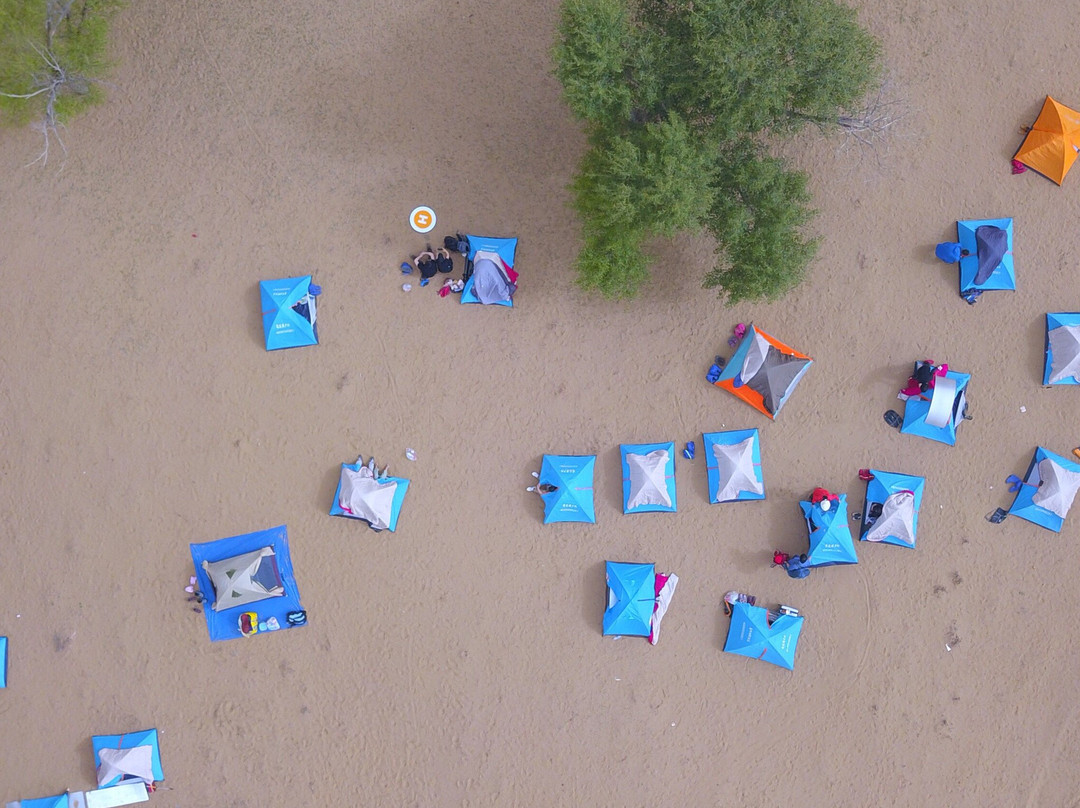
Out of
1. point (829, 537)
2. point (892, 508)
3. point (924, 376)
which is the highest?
point (924, 376)

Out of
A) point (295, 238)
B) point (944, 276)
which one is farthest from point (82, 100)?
point (944, 276)

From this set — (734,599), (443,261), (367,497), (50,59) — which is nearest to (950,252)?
(734,599)

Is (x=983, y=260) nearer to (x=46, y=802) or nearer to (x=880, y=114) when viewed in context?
(x=880, y=114)

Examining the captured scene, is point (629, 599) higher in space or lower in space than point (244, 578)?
lower

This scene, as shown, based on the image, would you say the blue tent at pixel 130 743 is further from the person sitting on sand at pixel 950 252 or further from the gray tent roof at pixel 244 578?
the person sitting on sand at pixel 950 252

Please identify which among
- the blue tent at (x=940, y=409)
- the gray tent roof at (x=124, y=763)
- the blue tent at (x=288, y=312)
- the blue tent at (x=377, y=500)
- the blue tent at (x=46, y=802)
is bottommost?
the blue tent at (x=46, y=802)

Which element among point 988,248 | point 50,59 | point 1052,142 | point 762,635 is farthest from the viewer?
point 1052,142

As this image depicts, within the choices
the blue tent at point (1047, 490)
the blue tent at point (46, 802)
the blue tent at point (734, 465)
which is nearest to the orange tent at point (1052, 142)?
the blue tent at point (1047, 490)
